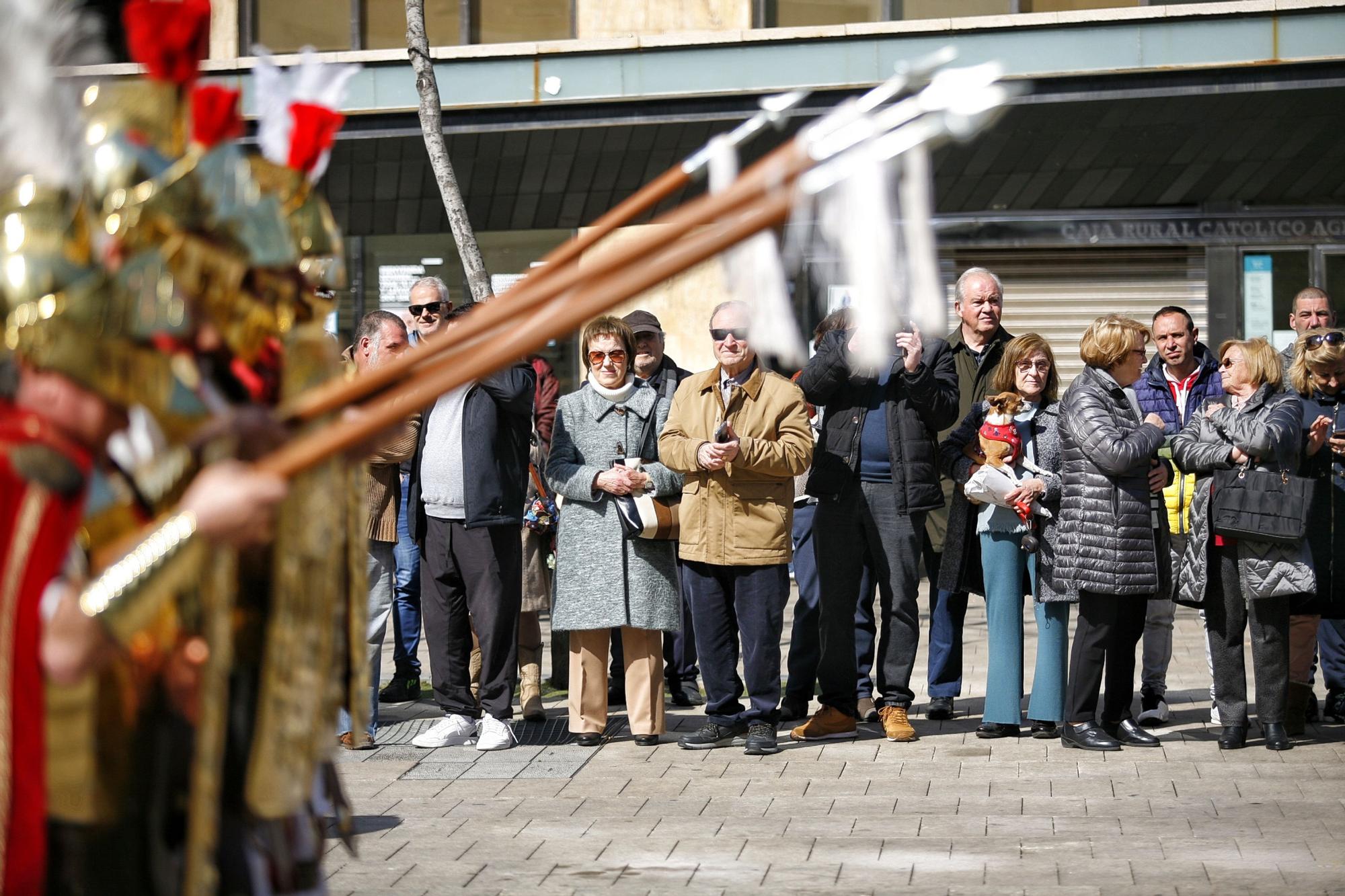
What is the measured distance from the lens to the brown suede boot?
8180 millimetres

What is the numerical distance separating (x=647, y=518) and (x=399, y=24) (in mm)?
9407

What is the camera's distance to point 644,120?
1532 cm

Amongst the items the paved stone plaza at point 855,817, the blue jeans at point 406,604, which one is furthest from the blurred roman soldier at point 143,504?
the blue jeans at point 406,604

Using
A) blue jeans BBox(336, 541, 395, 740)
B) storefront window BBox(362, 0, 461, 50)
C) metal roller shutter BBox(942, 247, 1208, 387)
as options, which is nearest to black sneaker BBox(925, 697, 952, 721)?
blue jeans BBox(336, 541, 395, 740)

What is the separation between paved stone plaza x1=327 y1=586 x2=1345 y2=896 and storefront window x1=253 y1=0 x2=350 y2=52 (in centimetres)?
955

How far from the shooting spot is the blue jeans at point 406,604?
9.52 m

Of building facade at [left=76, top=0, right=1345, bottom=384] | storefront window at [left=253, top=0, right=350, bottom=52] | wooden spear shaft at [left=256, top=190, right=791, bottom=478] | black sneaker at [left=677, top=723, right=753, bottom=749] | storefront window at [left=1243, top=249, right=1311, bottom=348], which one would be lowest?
black sneaker at [left=677, top=723, right=753, bottom=749]

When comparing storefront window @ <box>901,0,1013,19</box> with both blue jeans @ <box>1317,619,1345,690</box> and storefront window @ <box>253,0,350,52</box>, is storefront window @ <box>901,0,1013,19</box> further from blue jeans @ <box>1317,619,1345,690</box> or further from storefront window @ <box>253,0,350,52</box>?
blue jeans @ <box>1317,619,1345,690</box>

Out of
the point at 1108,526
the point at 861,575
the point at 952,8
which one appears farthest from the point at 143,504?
the point at 952,8

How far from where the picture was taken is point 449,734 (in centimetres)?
811

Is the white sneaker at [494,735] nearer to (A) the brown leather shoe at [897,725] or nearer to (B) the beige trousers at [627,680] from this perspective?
(B) the beige trousers at [627,680]

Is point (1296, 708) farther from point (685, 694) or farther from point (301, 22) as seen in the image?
point (301, 22)

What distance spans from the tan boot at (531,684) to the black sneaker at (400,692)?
26.6 inches

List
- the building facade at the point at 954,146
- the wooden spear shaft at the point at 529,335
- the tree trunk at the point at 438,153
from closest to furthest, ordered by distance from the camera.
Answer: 1. the wooden spear shaft at the point at 529,335
2. the tree trunk at the point at 438,153
3. the building facade at the point at 954,146
